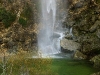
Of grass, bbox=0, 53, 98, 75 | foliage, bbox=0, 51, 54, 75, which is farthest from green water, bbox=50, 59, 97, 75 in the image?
foliage, bbox=0, 51, 54, 75

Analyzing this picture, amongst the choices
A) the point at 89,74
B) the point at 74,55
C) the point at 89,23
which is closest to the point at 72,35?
the point at 89,23

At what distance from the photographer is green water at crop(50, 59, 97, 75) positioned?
1242 inches

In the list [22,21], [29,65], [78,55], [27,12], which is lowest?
[78,55]

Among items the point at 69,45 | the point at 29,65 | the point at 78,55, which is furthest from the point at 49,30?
the point at 29,65

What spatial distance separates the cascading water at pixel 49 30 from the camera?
44.5 m

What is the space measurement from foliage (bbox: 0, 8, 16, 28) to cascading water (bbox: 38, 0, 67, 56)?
5.17m

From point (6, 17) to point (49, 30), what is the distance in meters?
7.70

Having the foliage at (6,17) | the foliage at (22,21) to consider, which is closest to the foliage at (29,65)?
the foliage at (6,17)

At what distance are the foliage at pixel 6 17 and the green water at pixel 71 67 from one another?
12136 millimetres

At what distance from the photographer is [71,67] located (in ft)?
111

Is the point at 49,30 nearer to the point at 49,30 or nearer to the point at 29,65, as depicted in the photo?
the point at 49,30

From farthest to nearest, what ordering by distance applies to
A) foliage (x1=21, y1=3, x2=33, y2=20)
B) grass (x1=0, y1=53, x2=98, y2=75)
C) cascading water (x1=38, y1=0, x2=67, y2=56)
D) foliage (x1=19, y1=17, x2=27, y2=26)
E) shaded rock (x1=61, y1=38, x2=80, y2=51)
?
foliage (x1=21, y1=3, x2=33, y2=20)
foliage (x1=19, y1=17, x2=27, y2=26)
cascading water (x1=38, y1=0, x2=67, y2=56)
shaded rock (x1=61, y1=38, x2=80, y2=51)
grass (x1=0, y1=53, x2=98, y2=75)

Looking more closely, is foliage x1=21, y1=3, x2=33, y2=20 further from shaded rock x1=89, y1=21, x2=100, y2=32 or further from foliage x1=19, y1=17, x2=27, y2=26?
shaded rock x1=89, y1=21, x2=100, y2=32

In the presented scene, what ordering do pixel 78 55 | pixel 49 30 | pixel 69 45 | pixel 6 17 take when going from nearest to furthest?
1. pixel 78 55
2. pixel 69 45
3. pixel 6 17
4. pixel 49 30
